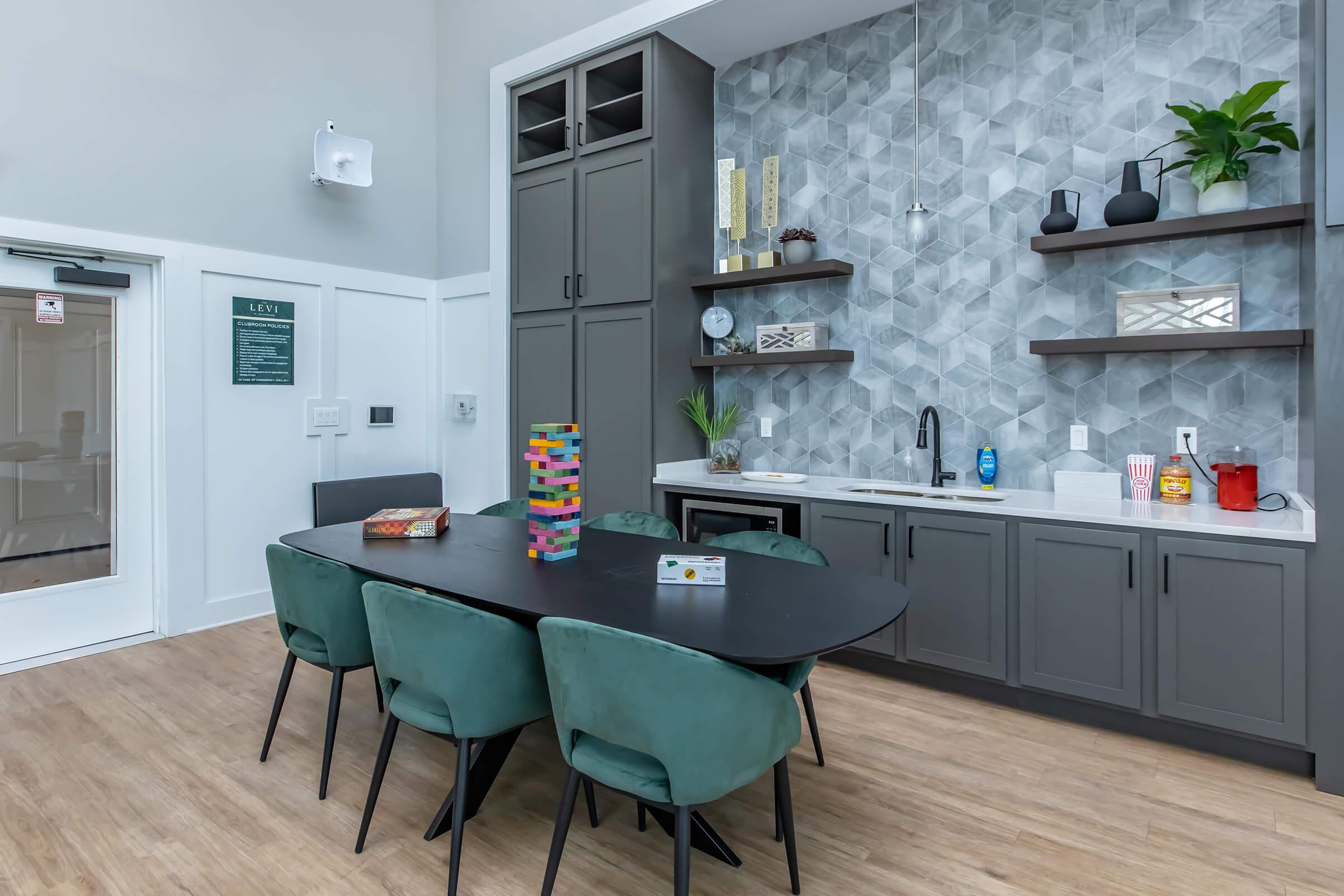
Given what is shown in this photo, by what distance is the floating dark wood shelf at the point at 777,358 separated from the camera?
3.82m

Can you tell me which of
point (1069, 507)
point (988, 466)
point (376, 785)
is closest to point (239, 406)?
point (376, 785)

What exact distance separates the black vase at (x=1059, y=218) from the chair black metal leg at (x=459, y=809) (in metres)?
3.11

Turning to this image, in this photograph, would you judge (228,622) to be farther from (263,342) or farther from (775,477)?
(775,477)

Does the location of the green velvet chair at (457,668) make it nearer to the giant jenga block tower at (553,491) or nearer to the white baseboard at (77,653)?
the giant jenga block tower at (553,491)

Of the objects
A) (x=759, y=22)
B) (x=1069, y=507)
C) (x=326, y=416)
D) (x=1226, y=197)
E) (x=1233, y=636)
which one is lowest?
(x=1233, y=636)

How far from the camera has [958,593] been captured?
10.1 ft

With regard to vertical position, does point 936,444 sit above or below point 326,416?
below

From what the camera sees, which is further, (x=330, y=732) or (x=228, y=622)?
(x=228, y=622)

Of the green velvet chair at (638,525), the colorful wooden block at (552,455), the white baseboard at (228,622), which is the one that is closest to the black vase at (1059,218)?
the green velvet chair at (638,525)

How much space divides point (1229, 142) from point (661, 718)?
3.03m

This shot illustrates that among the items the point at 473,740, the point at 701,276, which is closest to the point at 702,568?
the point at 473,740

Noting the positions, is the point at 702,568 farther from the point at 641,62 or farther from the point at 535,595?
the point at 641,62

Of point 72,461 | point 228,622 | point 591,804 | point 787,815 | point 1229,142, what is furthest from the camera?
point 228,622

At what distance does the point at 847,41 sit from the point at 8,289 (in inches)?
175
